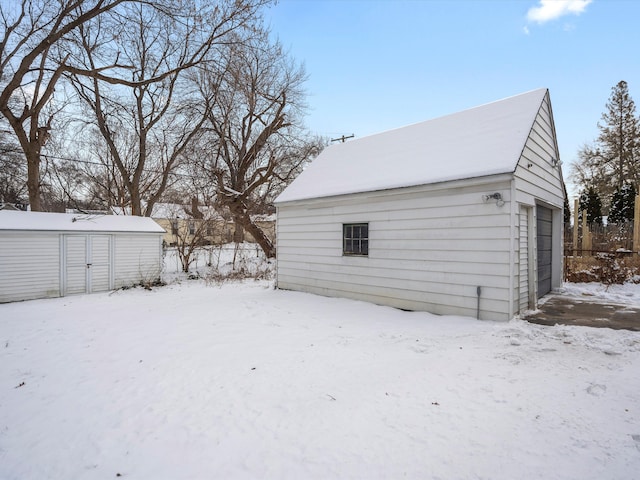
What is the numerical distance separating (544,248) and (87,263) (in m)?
12.8

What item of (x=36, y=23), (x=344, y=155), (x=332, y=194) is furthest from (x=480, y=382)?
(x=36, y=23)

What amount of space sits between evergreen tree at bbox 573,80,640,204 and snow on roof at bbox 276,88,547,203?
18900 millimetres

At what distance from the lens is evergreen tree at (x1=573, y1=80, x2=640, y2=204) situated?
19609mm

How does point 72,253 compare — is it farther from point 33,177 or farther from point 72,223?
point 33,177

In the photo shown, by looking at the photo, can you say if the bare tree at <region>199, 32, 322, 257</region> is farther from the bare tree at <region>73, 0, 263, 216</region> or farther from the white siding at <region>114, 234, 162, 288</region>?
the white siding at <region>114, 234, 162, 288</region>

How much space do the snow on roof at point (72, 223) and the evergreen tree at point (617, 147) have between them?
26.1 m

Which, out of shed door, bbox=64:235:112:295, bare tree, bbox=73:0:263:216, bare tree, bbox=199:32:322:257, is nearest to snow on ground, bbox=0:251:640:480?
shed door, bbox=64:235:112:295

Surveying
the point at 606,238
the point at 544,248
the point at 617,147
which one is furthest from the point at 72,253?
the point at 617,147

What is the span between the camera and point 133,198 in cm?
1488

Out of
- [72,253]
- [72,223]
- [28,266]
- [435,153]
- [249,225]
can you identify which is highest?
[435,153]

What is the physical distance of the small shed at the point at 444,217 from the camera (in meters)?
5.53

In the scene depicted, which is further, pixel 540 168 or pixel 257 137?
pixel 257 137

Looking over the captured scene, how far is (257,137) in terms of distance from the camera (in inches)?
703

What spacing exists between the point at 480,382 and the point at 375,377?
1.09 meters
